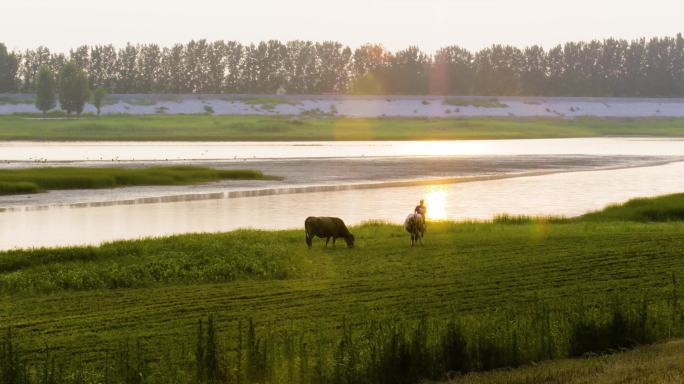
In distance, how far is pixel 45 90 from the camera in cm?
18962

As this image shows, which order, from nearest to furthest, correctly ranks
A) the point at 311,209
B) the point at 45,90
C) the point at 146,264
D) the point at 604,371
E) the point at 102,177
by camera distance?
the point at 604,371
the point at 146,264
the point at 311,209
the point at 102,177
the point at 45,90

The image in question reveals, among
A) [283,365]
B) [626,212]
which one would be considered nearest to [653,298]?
[283,365]

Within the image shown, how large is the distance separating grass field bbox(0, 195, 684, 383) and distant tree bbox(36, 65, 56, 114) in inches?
6355

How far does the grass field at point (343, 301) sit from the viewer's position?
15.4 metres

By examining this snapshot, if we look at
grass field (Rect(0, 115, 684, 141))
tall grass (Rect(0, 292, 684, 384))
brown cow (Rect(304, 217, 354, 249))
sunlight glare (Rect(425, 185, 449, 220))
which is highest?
tall grass (Rect(0, 292, 684, 384))

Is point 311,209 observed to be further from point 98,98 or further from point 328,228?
point 98,98

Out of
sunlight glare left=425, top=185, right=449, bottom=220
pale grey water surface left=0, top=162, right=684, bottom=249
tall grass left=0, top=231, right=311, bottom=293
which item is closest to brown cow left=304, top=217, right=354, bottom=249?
tall grass left=0, top=231, right=311, bottom=293

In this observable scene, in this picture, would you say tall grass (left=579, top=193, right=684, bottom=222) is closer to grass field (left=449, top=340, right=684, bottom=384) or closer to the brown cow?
the brown cow

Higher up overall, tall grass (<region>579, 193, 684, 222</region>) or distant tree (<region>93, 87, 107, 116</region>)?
distant tree (<region>93, 87, 107, 116</region>)

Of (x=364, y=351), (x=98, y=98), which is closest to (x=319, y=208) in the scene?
(x=364, y=351)

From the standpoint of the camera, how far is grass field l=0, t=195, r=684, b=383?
15.4 m

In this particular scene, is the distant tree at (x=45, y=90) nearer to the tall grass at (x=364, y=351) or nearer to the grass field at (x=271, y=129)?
the grass field at (x=271, y=129)

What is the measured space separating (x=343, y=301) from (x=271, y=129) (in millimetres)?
150540

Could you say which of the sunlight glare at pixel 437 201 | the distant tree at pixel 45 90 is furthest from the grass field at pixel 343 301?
the distant tree at pixel 45 90
